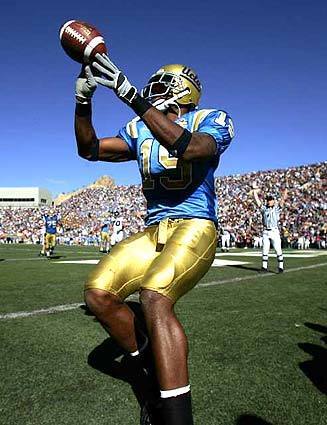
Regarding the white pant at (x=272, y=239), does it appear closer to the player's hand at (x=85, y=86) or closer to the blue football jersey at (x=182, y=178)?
the blue football jersey at (x=182, y=178)

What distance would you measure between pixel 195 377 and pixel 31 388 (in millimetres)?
1115

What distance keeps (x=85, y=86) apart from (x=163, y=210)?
3.02ft

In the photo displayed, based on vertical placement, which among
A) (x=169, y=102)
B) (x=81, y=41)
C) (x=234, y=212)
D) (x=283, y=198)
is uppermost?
(x=283, y=198)

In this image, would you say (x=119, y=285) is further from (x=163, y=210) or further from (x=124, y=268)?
(x=163, y=210)

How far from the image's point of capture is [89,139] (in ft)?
10.6

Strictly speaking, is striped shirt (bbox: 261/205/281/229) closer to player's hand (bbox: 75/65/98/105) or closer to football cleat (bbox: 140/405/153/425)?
player's hand (bbox: 75/65/98/105)

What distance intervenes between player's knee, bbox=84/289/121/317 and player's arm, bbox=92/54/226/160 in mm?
999

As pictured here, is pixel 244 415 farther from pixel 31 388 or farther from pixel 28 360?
pixel 28 360

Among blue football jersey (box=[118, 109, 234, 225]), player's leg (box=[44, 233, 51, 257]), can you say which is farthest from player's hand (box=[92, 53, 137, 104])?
player's leg (box=[44, 233, 51, 257])

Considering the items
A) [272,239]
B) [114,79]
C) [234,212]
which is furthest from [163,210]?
[234,212]

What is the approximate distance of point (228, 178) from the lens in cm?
4409

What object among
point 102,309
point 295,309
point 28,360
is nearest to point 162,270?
point 102,309

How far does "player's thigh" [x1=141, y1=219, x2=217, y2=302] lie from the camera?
2.45 metres

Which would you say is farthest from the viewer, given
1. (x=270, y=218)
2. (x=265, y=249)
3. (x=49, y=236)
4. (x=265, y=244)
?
(x=49, y=236)
